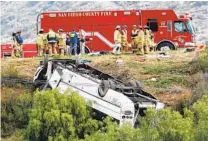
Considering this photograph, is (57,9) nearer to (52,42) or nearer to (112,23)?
(112,23)

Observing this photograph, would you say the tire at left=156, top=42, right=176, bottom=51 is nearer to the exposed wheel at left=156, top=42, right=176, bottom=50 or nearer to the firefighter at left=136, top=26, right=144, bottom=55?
the exposed wheel at left=156, top=42, right=176, bottom=50

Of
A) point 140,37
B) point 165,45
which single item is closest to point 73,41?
point 140,37

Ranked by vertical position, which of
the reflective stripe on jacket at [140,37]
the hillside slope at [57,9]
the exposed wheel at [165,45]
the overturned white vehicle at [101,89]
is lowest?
the overturned white vehicle at [101,89]

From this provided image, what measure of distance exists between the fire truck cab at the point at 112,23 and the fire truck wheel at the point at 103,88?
17445mm

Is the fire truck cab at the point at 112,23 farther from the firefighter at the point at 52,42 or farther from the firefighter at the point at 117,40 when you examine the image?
the firefighter at the point at 52,42

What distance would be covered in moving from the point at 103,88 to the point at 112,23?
1820cm

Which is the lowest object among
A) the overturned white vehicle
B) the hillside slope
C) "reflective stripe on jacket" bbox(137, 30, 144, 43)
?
the overturned white vehicle

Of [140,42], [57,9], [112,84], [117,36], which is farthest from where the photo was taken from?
[57,9]

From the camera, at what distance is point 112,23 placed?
41594 mm

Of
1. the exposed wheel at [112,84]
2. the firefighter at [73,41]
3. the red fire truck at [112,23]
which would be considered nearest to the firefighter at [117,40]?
the firefighter at [73,41]

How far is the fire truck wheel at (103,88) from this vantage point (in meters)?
23.5

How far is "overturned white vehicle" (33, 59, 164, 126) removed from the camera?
2323cm

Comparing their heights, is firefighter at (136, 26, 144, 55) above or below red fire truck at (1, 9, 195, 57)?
below

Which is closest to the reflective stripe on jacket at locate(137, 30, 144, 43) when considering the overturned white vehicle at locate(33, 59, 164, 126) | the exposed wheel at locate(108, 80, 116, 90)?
the overturned white vehicle at locate(33, 59, 164, 126)
